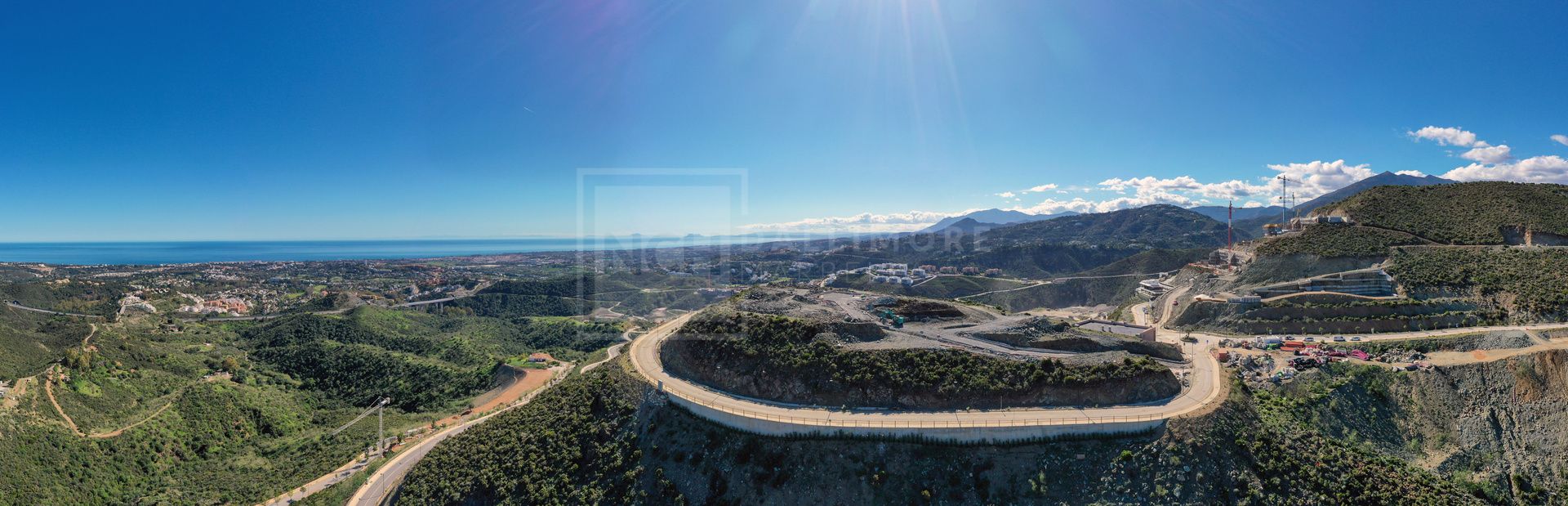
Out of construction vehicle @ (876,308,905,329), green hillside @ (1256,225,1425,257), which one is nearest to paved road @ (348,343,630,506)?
construction vehicle @ (876,308,905,329)

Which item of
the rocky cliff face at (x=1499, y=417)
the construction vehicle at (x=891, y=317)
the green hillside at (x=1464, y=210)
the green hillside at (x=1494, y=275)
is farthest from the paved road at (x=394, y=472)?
the green hillside at (x=1464, y=210)

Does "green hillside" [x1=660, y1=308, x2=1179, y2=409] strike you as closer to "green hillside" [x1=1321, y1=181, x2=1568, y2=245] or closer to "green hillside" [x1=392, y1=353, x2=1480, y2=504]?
"green hillside" [x1=392, y1=353, x2=1480, y2=504]

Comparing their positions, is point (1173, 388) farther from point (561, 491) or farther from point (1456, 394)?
point (561, 491)

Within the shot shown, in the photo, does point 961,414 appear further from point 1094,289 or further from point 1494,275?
point 1094,289

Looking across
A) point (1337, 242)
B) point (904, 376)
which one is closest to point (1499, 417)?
point (1337, 242)

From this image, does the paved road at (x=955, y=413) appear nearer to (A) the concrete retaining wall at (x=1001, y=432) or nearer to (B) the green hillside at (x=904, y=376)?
(A) the concrete retaining wall at (x=1001, y=432)

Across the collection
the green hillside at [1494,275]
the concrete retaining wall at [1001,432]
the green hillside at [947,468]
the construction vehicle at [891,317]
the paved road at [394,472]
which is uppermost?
the green hillside at [1494,275]

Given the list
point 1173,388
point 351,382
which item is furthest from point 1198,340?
point 351,382

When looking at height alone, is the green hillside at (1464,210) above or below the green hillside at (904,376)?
above
